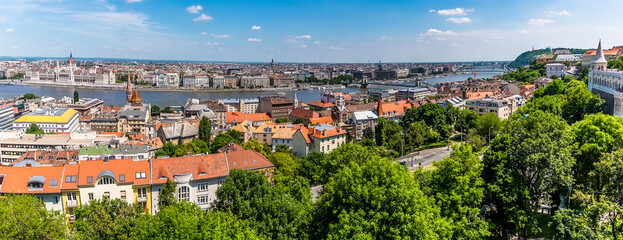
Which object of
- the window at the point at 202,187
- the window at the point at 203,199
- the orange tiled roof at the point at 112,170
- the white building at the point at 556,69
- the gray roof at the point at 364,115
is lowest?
the window at the point at 203,199

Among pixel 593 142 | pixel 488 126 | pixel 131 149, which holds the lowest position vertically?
pixel 131 149

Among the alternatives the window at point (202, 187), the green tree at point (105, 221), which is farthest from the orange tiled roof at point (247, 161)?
the green tree at point (105, 221)

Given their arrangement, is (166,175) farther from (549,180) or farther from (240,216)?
(549,180)

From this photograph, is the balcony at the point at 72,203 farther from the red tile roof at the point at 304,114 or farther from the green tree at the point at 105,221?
the red tile roof at the point at 304,114

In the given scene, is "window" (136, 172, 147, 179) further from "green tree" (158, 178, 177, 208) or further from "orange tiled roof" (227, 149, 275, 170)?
"orange tiled roof" (227, 149, 275, 170)

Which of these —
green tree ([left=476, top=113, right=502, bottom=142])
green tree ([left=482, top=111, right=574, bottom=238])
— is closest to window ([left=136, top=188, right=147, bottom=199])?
green tree ([left=482, top=111, right=574, bottom=238])

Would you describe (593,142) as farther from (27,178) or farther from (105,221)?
(27,178)

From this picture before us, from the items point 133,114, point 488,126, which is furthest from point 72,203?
point 133,114

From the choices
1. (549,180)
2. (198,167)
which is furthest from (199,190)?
(549,180)
